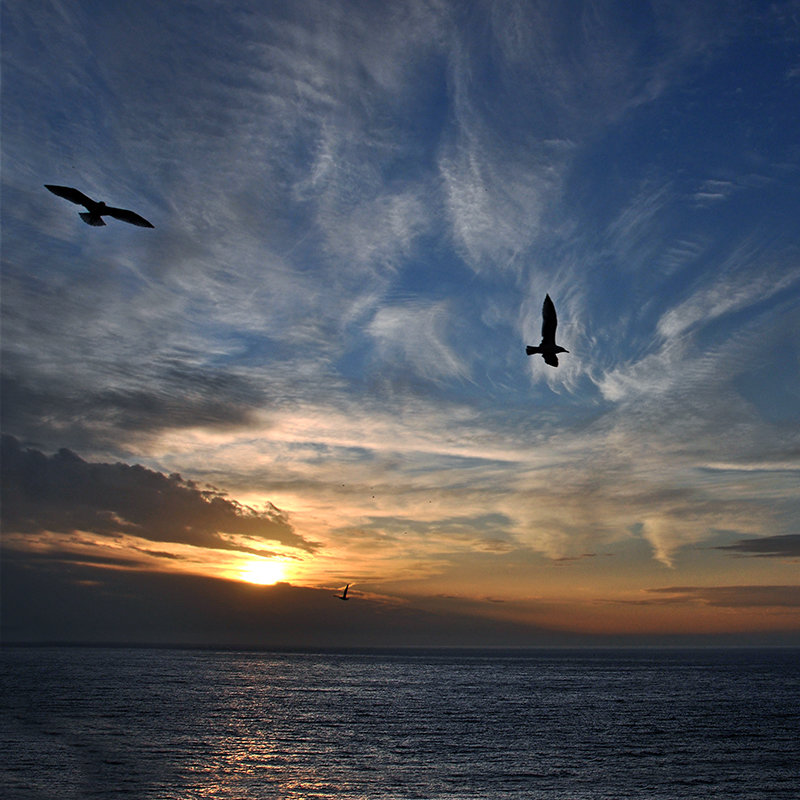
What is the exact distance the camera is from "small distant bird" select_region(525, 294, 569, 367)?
73.8 ft

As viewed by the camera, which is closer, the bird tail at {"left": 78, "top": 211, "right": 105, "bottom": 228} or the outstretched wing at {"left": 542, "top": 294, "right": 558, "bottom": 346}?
the bird tail at {"left": 78, "top": 211, "right": 105, "bottom": 228}

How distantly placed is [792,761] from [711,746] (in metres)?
6.58

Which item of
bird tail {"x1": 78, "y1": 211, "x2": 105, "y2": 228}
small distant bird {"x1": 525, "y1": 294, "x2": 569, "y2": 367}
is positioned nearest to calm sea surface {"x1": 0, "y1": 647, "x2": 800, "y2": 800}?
small distant bird {"x1": 525, "y1": 294, "x2": 569, "y2": 367}

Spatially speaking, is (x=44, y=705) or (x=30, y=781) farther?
(x=44, y=705)

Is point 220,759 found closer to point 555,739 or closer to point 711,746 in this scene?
point 555,739

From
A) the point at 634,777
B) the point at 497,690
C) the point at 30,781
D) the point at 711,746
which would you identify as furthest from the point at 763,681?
the point at 30,781

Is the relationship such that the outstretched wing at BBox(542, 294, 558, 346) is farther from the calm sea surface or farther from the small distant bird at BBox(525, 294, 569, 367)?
the calm sea surface

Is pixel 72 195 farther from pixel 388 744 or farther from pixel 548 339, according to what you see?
pixel 388 744

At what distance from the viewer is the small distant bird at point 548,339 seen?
73.8ft

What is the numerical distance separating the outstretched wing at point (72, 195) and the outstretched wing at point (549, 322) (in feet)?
46.5

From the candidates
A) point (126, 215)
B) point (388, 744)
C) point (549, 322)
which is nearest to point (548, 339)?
point (549, 322)

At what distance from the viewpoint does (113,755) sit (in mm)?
43000

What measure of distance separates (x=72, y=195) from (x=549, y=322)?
14960 millimetres

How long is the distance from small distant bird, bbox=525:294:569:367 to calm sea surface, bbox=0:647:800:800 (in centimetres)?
2462
